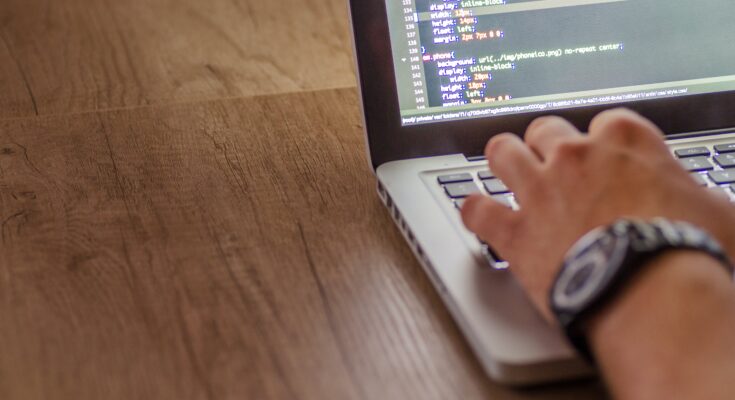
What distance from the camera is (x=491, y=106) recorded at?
75 cm

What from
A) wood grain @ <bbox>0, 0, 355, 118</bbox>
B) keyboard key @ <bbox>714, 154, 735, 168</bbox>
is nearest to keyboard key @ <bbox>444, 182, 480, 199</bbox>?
keyboard key @ <bbox>714, 154, 735, 168</bbox>

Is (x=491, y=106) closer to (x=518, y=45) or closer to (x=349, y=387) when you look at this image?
(x=518, y=45)

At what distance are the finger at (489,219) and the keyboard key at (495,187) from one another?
0.26 ft

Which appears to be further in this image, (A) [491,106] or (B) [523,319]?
(A) [491,106]

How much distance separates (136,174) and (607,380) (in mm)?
457

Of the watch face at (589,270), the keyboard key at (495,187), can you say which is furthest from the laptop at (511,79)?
the watch face at (589,270)

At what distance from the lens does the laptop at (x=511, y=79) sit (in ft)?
2.37

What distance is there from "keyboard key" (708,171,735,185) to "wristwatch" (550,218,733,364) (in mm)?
209

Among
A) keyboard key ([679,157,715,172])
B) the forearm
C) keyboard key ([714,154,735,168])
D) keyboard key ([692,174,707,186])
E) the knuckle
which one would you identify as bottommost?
keyboard key ([714,154,735,168])

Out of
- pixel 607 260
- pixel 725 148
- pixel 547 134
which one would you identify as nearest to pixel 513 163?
pixel 547 134

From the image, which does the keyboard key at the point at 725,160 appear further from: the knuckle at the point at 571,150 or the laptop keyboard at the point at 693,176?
the knuckle at the point at 571,150

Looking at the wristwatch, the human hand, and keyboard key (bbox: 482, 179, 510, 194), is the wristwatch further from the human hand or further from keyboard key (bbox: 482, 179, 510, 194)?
keyboard key (bbox: 482, 179, 510, 194)

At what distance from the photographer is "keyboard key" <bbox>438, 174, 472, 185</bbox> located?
0.71 m

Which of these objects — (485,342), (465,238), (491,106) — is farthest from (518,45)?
(485,342)
